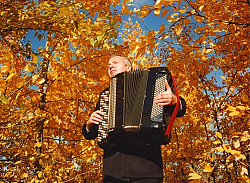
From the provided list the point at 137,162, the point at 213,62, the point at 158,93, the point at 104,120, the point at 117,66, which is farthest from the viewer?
the point at 213,62

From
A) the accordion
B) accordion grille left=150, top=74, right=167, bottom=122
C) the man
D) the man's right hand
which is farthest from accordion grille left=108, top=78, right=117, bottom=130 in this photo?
accordion grille left=150, top=74, right=167, bottom=122

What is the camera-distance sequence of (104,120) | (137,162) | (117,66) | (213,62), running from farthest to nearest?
(213,62) → (117,66) → (104,120) → (137,162)

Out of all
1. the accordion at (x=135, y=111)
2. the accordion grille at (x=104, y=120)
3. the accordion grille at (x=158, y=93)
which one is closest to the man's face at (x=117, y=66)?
the accordion at (x=135, y=111)

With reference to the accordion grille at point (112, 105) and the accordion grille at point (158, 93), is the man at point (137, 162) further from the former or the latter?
the accordion grille at point (112, 105)

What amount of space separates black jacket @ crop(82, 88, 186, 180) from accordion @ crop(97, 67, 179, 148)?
3.3 inches

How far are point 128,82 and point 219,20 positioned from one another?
1.29 meters

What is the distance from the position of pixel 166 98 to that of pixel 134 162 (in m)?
0.73

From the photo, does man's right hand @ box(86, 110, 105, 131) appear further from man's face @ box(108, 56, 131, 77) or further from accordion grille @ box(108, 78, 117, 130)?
man's face @ box(108, 56, 131, 77)

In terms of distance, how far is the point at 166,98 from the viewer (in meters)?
2.31

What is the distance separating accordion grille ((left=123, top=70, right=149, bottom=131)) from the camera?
2383mm

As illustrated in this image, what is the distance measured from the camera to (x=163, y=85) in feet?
8.02

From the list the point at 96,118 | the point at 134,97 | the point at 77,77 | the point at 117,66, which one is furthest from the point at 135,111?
the point at 77,77

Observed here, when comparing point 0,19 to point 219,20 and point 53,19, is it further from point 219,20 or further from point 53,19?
point 219,20

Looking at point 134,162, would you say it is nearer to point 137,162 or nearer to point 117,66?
point 137,162
